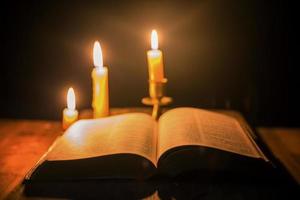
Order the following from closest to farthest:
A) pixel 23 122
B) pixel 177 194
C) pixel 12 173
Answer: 1. pixel 177 194
2. pixel 12 173
3. pixel 23 122

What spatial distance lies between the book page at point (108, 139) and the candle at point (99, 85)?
0.08 m

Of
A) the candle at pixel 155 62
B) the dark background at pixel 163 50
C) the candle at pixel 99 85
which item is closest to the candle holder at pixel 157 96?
the candle at pixel 155 62

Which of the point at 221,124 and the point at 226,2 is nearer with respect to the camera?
the point at 221,124

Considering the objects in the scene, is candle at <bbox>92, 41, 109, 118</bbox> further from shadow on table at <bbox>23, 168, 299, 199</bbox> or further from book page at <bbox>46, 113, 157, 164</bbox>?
shadow on table at <bbox>23, 168, 299, 199</bbox>

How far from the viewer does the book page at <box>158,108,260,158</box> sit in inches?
37.0

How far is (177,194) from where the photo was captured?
2.92 ft

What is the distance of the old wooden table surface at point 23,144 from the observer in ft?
3.34

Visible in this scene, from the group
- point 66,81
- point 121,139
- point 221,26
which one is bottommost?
point 121,139

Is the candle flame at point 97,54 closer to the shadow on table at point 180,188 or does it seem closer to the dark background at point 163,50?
the dark background at point 163,50

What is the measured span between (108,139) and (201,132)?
0.23 metres

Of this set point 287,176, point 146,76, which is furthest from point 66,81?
point 287,176

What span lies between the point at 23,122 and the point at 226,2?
82cm

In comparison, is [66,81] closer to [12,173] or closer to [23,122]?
[23,122]

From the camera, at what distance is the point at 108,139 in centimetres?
100
